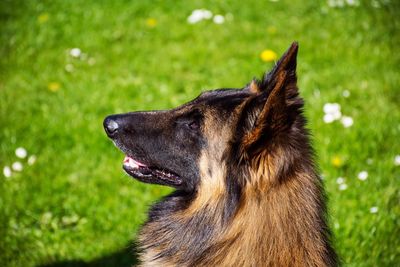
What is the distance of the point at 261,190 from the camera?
10.5ft

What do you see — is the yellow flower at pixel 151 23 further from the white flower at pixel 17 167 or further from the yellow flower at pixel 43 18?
the white flower at pixel 17 167

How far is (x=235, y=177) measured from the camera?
10.7 feet

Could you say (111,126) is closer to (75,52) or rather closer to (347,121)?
(347,121)

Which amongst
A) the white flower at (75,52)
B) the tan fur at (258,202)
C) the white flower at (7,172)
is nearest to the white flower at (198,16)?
the white flower at (75,52)

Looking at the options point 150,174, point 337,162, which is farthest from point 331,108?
point 150,174

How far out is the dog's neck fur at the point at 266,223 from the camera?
3164mm

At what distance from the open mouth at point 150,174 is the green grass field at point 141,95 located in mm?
1300

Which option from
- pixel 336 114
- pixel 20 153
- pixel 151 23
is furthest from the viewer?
pixel 151 23

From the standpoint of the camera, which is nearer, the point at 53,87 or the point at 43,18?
the point at 53,87

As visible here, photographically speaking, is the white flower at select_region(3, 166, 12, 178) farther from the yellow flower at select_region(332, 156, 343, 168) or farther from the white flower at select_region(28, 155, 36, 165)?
the yellow flower at select_region(332, 156, 343, 168)

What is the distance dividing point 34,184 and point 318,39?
4571 millimetres

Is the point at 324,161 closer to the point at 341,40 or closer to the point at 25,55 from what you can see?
the point at 341,40

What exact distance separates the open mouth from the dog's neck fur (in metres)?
0.24

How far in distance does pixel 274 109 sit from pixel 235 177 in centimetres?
57
